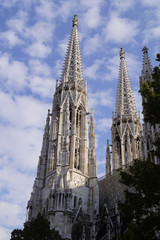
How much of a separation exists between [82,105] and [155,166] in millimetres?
24906

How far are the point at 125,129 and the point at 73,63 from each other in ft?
35.4

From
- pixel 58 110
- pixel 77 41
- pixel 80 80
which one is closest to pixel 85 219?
pixel 58 110

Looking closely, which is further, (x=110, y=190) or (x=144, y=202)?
(x=110, y=190)

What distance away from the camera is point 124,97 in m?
45.0

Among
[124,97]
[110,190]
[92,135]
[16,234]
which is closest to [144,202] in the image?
[16,234]

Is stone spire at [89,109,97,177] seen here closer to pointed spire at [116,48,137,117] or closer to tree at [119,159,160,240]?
pointed spire at [116,48,137,117]

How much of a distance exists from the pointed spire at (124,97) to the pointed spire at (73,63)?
7362 millimetres

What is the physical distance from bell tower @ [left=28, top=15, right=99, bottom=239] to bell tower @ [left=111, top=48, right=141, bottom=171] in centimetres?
587

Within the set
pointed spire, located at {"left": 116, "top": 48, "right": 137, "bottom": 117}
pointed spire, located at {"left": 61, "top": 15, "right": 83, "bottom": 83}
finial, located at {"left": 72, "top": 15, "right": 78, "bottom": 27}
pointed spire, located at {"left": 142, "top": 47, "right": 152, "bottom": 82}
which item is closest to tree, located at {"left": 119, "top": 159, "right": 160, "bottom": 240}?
pointed spire, located at {"left": 142, "top": 47, "right": 152, "bottom": 82}

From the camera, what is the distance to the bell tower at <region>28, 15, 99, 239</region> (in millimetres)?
28406

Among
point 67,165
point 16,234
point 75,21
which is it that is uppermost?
point 75,21

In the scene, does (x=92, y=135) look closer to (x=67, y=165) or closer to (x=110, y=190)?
(x=67, y=165)

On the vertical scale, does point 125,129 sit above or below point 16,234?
above

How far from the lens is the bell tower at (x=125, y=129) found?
39.3 m
